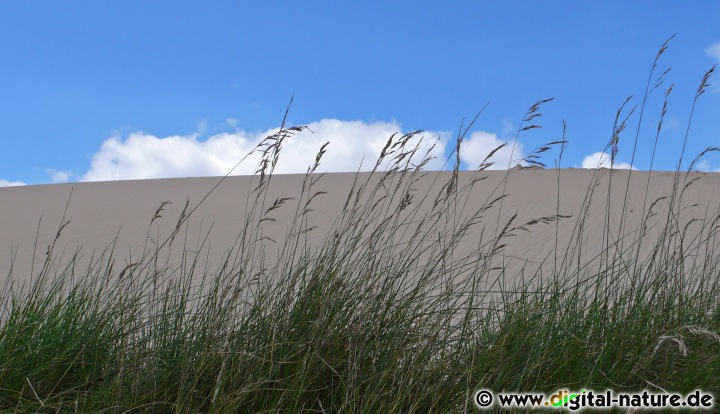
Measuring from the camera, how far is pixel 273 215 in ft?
56.7

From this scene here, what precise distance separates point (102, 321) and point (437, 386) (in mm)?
1378

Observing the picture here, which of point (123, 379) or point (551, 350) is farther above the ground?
point (551, 350)

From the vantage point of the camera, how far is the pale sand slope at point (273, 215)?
41.3 feet

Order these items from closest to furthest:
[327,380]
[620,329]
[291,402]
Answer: [291,402] < [327,380] < [620,329]

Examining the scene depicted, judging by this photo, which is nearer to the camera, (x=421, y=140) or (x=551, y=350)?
(x=551, y=350)

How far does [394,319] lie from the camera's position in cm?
269

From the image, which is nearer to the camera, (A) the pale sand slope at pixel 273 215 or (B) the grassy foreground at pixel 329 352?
(B) the grassy foreground at pixel 329 352

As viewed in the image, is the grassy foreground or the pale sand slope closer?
the grassy foreground

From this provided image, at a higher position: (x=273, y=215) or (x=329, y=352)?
(x=273, y=215)

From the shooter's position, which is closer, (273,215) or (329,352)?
(329,352)

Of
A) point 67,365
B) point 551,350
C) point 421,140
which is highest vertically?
point 421,140

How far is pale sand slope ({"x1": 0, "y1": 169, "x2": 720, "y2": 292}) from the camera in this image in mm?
12602

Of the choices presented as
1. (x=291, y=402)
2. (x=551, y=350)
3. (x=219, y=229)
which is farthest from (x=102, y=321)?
(x=219, y=229)

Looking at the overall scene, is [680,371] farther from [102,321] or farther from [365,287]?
[102,321]
